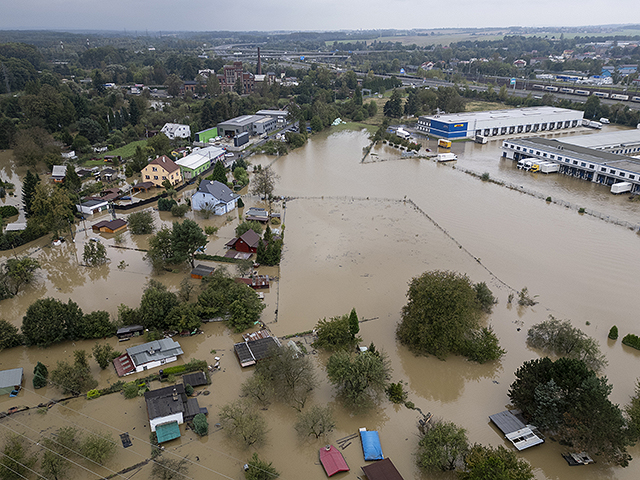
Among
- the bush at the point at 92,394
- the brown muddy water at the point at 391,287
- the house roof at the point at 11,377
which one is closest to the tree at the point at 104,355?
the brown muddy water at the point at 391,287

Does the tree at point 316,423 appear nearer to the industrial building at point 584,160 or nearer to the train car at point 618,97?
the industrial building at point 584,160

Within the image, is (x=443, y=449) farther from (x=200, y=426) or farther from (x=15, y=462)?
(x=15, y=462)

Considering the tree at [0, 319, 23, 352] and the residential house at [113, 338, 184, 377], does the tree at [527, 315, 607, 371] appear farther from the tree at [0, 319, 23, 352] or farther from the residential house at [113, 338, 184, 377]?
the tree at [0, 319, 23, 352]

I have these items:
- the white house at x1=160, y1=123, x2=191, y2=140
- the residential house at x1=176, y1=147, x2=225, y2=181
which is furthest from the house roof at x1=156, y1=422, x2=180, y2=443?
the white house at x1=160, y1=123, x2=191, y2=140

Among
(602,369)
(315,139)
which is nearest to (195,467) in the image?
(602,369)

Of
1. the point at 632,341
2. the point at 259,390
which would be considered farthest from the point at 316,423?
the point at 632,341

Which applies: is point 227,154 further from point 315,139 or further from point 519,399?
point 519,399
